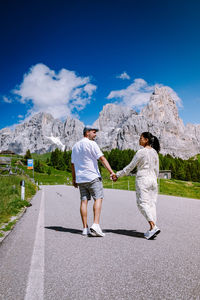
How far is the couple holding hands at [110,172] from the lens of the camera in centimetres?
511

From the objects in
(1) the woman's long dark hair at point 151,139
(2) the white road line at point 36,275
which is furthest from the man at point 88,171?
(2) the white road line at point 36,275

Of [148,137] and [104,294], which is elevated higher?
[148,137]

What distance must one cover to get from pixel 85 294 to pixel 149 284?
68 cm

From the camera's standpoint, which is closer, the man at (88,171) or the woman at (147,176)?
the woman at (147,176)

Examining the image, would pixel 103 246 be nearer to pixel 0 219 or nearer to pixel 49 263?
A: pixel 49 263

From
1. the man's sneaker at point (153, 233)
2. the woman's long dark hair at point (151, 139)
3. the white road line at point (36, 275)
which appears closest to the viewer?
the white road line at point (36, 275)

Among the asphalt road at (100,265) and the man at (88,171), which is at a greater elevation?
the man at (88,171)

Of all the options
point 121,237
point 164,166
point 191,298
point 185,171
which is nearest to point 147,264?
point 191,298

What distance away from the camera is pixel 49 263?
135 inches

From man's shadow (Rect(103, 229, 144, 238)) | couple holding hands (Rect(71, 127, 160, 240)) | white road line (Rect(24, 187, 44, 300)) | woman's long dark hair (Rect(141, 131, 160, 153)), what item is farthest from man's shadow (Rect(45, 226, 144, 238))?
woman's long dark hair (Rect(141, 131, 160, 153))

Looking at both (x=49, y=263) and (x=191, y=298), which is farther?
(x=49, y=263)

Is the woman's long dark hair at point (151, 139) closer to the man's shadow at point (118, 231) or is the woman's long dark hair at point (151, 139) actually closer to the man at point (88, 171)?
the man at point (88, 171)

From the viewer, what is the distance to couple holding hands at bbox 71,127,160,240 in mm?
5111

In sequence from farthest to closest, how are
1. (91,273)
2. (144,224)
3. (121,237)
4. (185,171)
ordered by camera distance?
1. (185,171)
2. (144,224)
3. (121,237)
4. (91,273)
